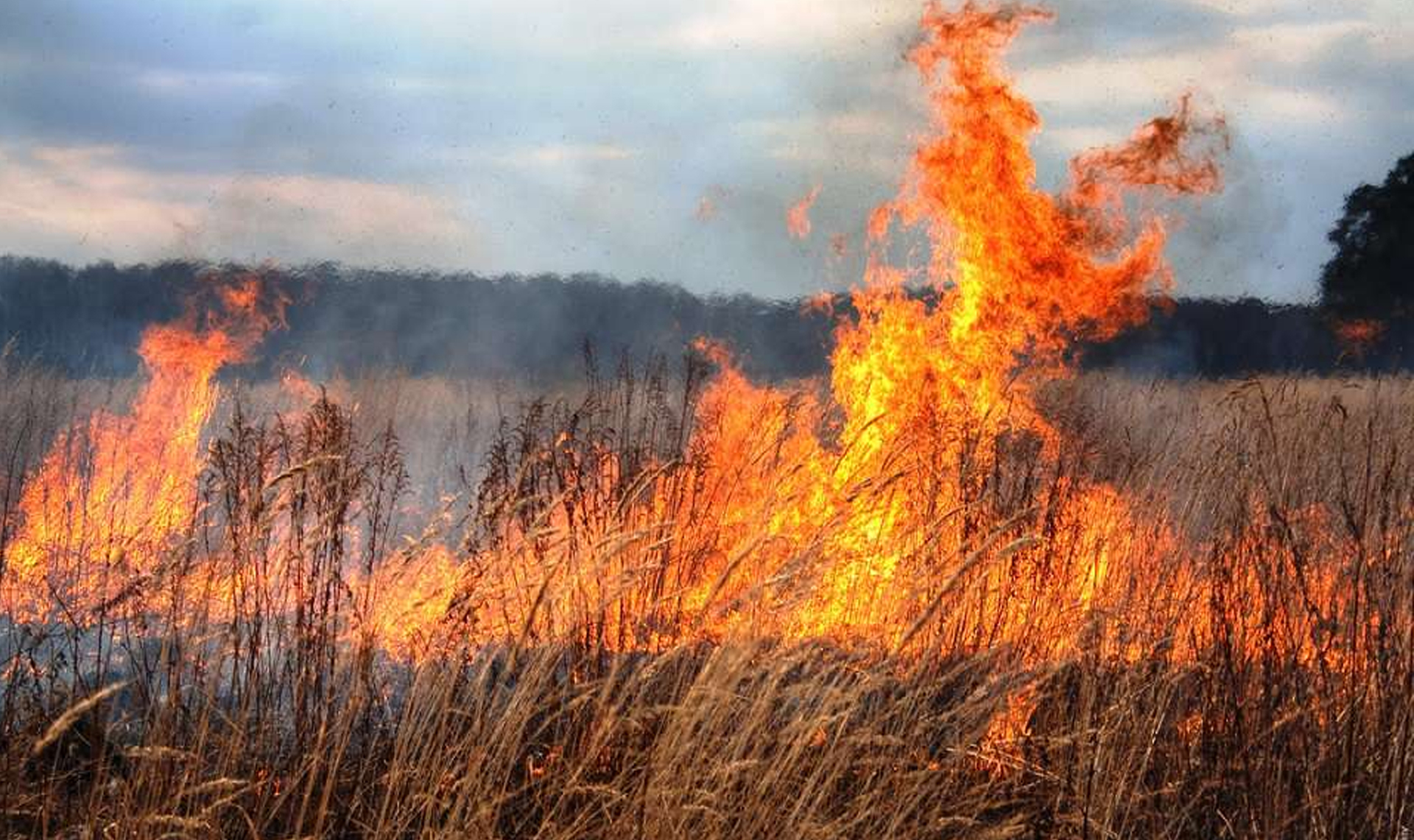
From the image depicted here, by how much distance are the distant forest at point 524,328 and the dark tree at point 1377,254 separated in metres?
0.55

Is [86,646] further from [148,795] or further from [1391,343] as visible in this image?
[1391,343]

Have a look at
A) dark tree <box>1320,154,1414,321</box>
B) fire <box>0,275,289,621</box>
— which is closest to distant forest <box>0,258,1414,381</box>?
dark tree <box>1320,154,1414,321</box>

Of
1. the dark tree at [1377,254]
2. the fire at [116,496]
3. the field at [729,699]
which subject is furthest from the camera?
the dark tree at [1377,254]

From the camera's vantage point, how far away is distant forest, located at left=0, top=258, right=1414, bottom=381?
26.6 meters

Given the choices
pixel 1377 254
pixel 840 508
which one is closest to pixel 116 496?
pixel 840 508

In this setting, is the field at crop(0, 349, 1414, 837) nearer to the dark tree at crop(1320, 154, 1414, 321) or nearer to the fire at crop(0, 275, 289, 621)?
the fire at crop(0, 275, 289, 621)

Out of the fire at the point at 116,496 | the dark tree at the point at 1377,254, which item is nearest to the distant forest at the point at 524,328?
the dark tree at the point at 1377,254

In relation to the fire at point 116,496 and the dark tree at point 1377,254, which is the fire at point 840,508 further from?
the dark tree at point 1377,254

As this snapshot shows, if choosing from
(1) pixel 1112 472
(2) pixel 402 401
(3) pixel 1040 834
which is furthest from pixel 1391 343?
(3) pixel 1040 834

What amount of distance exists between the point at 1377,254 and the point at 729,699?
25.4m

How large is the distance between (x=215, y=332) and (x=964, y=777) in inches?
717

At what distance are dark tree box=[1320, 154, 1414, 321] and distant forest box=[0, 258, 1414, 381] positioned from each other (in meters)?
0.55

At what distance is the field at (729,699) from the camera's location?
3.52 metres

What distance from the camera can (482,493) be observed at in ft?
15.7
